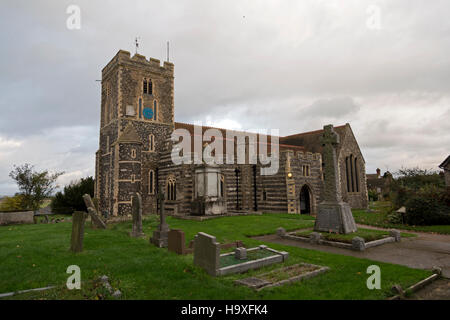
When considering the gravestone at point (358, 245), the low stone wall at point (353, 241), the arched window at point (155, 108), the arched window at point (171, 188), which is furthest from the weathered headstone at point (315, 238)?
the arched window at point (155, 108)

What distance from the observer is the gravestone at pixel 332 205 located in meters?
10.7

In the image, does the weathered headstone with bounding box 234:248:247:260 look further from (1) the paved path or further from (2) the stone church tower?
(2) the stone church tower

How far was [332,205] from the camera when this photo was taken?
11.1 meters

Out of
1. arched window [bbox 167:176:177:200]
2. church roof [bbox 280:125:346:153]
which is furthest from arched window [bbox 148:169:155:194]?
church roof [bbox 280:125:346:153]

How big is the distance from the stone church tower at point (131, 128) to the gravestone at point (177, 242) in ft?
52.8

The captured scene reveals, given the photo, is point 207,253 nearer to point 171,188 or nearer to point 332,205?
point 332,205

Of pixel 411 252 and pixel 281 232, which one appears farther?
pixel 281 232

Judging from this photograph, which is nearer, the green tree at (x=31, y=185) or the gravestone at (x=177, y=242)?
the gravestone at (x=177, y=242)

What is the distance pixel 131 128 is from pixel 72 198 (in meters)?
13.0

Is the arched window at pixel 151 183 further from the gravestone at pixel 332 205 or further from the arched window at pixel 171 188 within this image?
the gravestone at pixel 332 205

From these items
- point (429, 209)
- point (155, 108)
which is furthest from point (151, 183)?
point (429, 209)

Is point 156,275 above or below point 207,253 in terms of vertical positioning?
below
